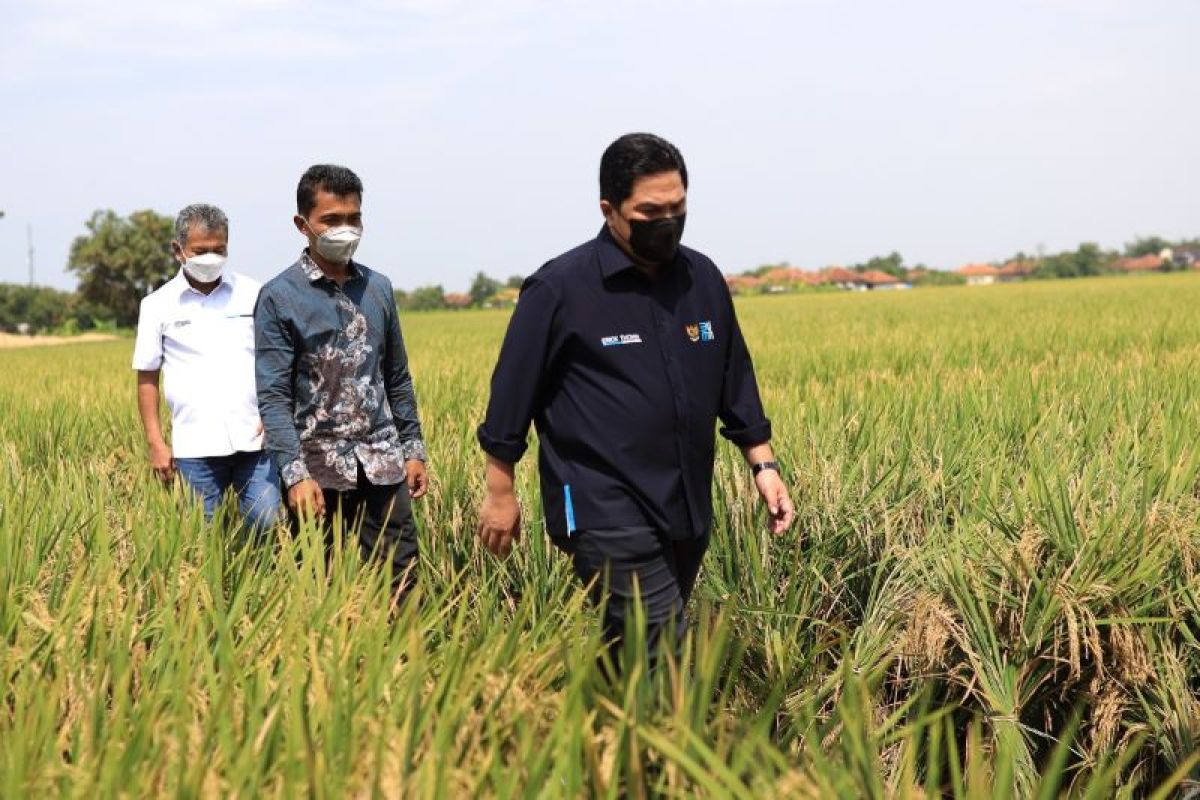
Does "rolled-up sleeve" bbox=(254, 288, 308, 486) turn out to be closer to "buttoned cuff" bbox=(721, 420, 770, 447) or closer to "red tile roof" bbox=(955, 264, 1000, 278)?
"buttoned cuff" bbox=(721, 420, 770, 447)

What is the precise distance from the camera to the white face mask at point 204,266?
3.98 meters

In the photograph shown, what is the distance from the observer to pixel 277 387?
3.57 m

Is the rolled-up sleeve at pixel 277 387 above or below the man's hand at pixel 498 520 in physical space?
above

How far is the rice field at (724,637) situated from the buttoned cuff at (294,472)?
0.22m

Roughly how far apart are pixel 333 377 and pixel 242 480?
0.67 m

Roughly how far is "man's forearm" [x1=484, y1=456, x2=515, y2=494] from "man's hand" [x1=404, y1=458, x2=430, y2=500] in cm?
100

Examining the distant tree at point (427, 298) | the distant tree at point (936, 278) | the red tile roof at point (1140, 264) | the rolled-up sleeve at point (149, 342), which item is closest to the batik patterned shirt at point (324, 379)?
the rolled-up sleeve at point (149, 342)

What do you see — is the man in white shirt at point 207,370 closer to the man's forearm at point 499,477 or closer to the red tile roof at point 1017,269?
the man's forearm at point 499,477

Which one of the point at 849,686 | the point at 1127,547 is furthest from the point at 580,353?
the point at 1127,547

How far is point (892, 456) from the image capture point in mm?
4539

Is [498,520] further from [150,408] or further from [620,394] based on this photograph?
[150,408]

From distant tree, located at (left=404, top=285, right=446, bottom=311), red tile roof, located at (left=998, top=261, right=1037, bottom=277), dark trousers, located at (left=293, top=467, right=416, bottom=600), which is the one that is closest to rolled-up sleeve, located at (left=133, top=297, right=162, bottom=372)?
dark trousers, located at (left=293, top=467, right=416, bottom=600)

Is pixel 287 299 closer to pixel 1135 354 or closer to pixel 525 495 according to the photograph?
pixel 525 495

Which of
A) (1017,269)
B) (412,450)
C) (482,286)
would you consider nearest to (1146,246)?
(1017,269)
